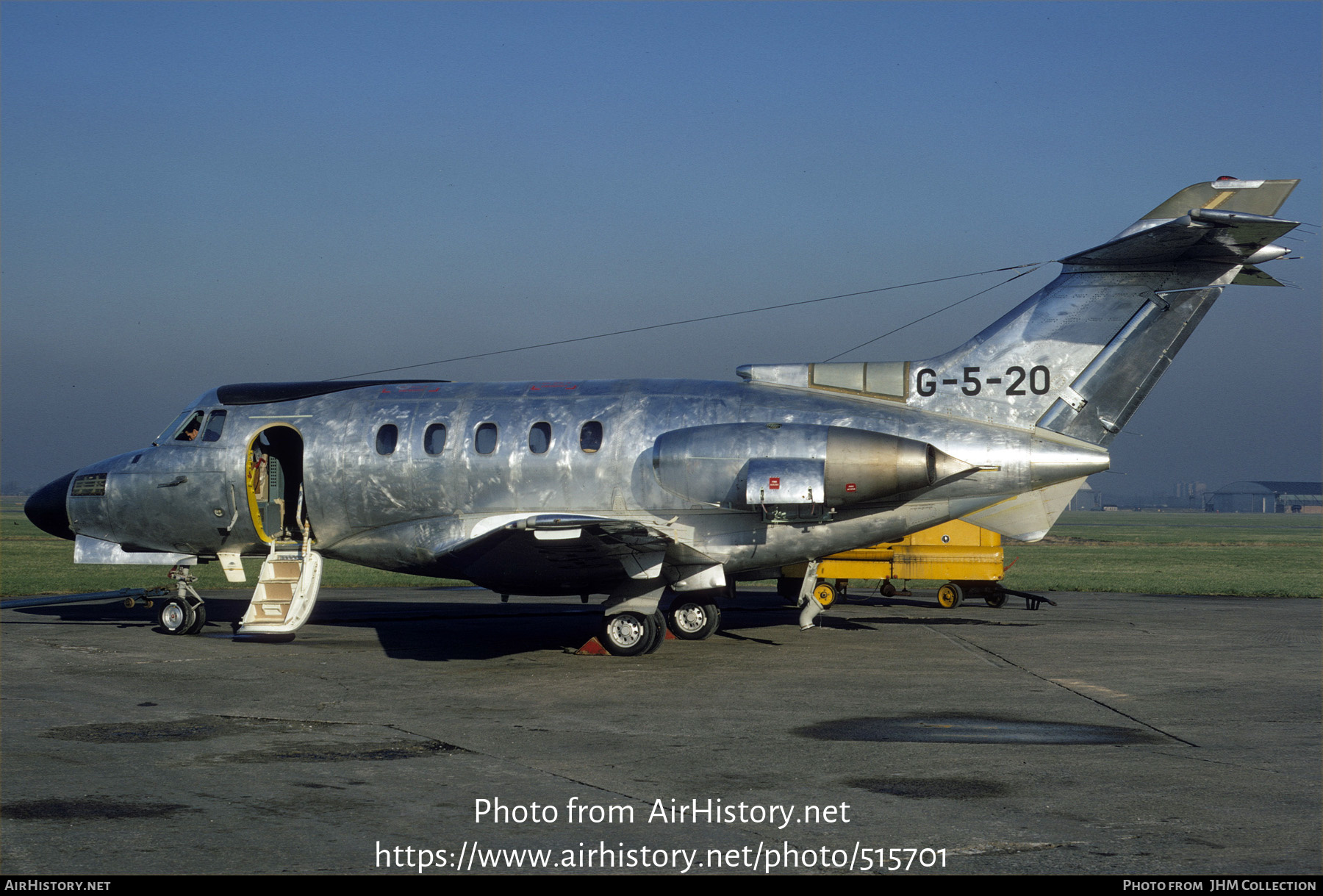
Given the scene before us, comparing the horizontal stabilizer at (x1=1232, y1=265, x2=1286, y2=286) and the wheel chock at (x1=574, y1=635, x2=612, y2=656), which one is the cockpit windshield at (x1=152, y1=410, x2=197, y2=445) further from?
the horizontal stabilizer at (x1=1232, y1=265, x2=1286, y2=286)

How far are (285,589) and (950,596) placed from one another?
1433 centimetres

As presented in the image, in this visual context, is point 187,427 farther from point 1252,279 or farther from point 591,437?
point 1252,279

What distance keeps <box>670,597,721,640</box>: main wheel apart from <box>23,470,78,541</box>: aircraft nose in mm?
11017

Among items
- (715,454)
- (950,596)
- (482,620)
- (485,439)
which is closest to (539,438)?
(485,439)

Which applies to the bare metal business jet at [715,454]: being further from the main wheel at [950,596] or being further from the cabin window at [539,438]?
the main wheel at [950,596]

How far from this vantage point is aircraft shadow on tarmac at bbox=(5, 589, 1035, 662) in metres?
17.6

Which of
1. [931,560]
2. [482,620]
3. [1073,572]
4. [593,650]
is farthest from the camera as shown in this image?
[1073,572]

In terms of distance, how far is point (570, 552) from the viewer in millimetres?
15172

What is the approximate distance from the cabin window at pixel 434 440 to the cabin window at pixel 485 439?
21.4 inches

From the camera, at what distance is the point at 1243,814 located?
745 cm

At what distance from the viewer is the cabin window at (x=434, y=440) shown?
55.6 ft

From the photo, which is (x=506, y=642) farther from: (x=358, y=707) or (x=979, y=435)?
(x=979, y=435)

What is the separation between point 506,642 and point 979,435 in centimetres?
829

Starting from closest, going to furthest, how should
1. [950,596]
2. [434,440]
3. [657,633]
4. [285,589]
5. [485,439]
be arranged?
1. [657,633]
2. [485,439]
3. [434,440]
4. [285,589]
5. [950,596]
